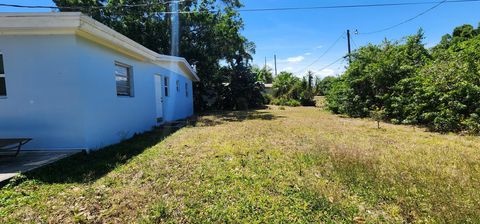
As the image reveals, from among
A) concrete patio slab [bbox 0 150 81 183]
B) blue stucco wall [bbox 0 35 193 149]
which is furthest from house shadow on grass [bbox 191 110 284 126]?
concrete patio slab [bbox 0 150 81 183]

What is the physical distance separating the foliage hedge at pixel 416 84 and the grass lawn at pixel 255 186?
296 centimetres

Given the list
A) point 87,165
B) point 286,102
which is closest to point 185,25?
point 286,102

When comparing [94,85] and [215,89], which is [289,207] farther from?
[215,89]

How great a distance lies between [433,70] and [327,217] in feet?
30.4

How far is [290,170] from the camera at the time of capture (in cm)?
457

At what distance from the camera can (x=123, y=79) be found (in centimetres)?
795

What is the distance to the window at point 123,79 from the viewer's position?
7.56 m

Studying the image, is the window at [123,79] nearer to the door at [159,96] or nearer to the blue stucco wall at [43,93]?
the blue stucco wall at [43,93]

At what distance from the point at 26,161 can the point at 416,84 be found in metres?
12.2

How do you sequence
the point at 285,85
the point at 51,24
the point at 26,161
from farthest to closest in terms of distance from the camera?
the point at 285,85 < the point at 51,24 < the point at 26,161

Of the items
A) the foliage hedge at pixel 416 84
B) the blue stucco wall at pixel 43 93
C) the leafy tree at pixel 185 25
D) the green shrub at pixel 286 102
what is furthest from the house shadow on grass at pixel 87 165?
the green shrub at pixel 286 102

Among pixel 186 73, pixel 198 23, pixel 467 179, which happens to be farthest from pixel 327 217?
pixel 198 23

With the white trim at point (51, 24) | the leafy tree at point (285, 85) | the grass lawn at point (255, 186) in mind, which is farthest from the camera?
the leafy tree at point (285, 85)

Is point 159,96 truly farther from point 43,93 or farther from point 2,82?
point 2,82
